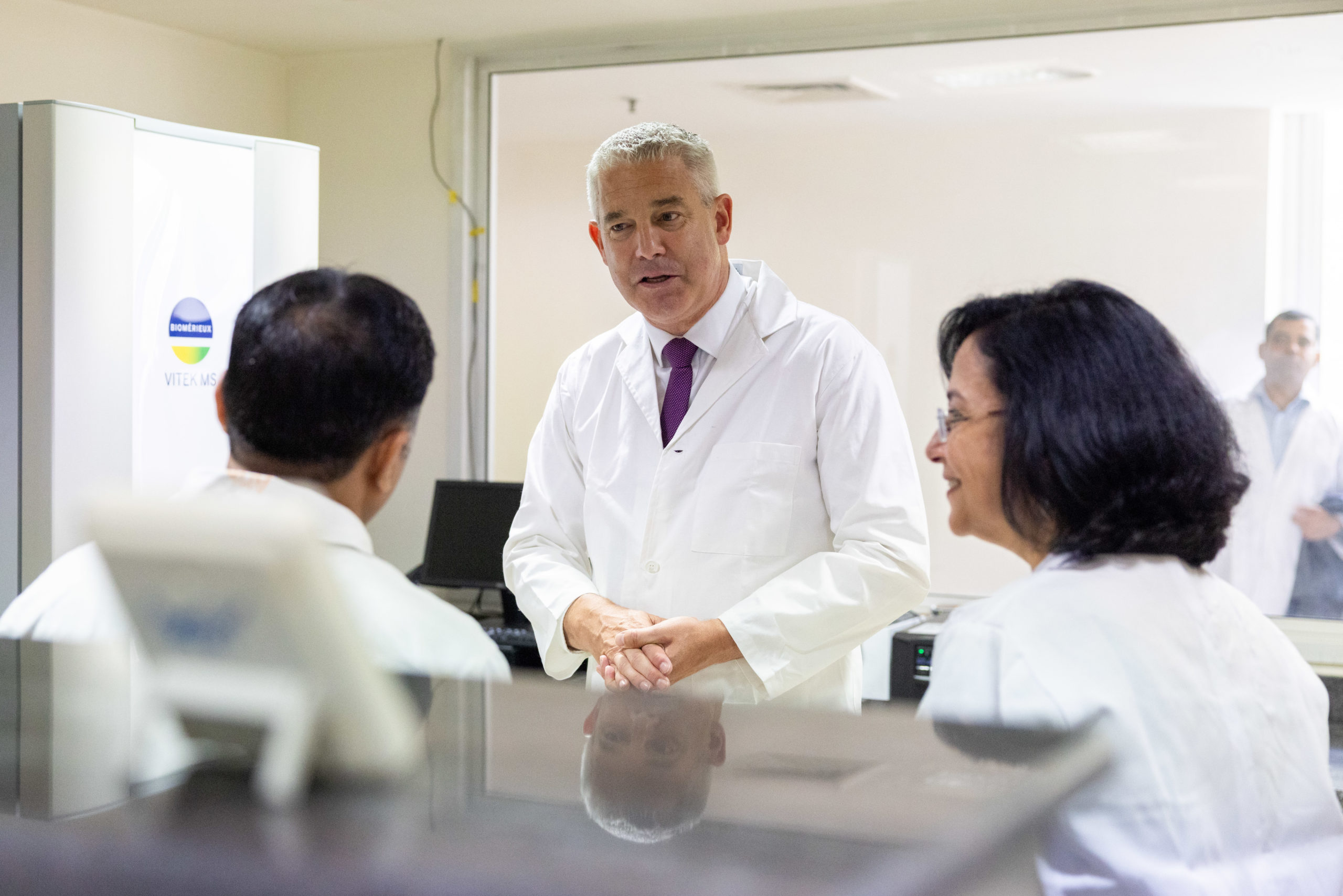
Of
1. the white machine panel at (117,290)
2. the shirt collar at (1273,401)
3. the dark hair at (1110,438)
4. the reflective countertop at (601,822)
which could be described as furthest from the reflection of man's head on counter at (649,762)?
the shirt collar at (1273,401)

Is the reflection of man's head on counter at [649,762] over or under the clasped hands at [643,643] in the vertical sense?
over

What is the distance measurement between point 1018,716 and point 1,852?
0.43 metres

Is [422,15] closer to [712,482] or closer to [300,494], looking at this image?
[712,482]

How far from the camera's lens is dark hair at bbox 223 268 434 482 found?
629 millimetres

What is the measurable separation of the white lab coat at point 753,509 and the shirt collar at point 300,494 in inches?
35.0

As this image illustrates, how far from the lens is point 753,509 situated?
156 cm

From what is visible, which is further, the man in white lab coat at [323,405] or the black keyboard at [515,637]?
the black keyboard at [515,637]

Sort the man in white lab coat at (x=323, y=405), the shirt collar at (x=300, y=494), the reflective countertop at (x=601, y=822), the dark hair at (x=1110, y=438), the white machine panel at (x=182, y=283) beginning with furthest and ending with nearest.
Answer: the white machine panel at (x=182, y=283)
the dark hair at (x=1110, y=438)
the man in white lab coat at (x=323, y=405)
the shirt collar at (x=300, y=494)
the reflective countertop at (x=601, y=822)

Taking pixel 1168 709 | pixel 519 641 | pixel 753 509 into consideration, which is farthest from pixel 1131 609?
pixel 519 641

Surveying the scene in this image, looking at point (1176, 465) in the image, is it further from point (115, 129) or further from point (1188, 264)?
point (1188, 264)

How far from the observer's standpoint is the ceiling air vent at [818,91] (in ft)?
11.4

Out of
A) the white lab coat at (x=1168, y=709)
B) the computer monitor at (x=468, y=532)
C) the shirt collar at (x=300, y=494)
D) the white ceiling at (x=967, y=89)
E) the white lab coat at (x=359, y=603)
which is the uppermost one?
the white ceiling at (x=967, y=89)

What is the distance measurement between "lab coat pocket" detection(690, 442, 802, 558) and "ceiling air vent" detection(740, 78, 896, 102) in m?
2.20

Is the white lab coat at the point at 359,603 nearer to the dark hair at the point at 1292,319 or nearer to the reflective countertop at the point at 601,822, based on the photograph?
the reflective countertop at the point at 601,822
